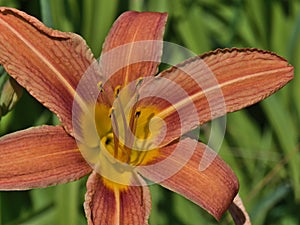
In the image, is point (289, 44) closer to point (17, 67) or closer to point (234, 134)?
point (234, 134)

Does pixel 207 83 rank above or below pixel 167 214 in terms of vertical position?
above

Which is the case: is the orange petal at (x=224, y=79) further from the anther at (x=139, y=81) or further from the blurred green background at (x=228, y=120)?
the blurred green background at (x=228, y=120)

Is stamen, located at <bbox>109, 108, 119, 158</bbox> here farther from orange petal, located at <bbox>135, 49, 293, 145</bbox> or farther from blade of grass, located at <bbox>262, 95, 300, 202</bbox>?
blade of grass, located at <bbox>262, 95, 300, 202</bbox>

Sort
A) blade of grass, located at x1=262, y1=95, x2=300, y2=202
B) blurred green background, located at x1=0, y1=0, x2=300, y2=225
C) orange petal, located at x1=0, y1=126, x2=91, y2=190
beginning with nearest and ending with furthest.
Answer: orange petal, located at x1=0, y1=126, x2=91, y2=190
blurred green background, located at x1=0, y1=0, x2=300, y2=225
blade of grass, located at x1=262, y1=95, x2=300, y2=202

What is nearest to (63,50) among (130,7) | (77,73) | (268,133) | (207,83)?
(77,73)

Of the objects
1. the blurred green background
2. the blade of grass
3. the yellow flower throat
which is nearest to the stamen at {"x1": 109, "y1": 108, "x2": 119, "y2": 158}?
the yellow flower throat
